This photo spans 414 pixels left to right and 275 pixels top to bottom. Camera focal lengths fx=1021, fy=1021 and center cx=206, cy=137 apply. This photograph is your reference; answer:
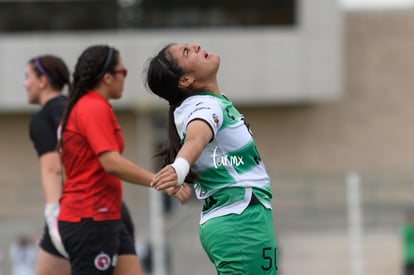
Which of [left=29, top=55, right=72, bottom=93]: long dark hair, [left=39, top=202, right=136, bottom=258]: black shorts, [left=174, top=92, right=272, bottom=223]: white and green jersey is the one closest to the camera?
[left=174, top=92, right=272, bottom=223]: white and green jersey

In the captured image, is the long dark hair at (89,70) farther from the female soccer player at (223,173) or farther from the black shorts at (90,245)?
the female soccer player at (223,173)

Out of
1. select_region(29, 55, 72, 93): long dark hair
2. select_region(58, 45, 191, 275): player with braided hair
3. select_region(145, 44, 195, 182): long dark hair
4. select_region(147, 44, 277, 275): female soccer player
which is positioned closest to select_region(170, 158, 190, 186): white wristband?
select_region(147, 44, 277, 275): female soccer player

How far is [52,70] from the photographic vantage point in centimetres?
631

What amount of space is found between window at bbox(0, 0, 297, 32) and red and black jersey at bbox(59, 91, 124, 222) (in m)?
23.4

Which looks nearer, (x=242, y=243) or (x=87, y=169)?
(x=242, y=243)

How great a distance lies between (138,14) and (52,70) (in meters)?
23.2

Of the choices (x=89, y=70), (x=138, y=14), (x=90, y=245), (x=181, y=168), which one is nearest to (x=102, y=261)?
(x=90, y=245)

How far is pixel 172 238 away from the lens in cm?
1229

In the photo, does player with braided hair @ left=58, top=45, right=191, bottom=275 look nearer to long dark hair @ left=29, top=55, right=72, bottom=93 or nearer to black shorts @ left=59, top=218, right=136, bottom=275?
black shorts @ left=59, top=218, right=136, bottom=275

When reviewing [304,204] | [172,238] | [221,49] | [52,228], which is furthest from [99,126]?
[221,49]

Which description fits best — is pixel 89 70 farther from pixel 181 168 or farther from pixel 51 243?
pixel 181 168

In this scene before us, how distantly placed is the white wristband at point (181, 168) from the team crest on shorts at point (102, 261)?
1699mm

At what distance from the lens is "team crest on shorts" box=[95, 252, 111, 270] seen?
570cm

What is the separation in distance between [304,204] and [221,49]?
5378 millimetres
